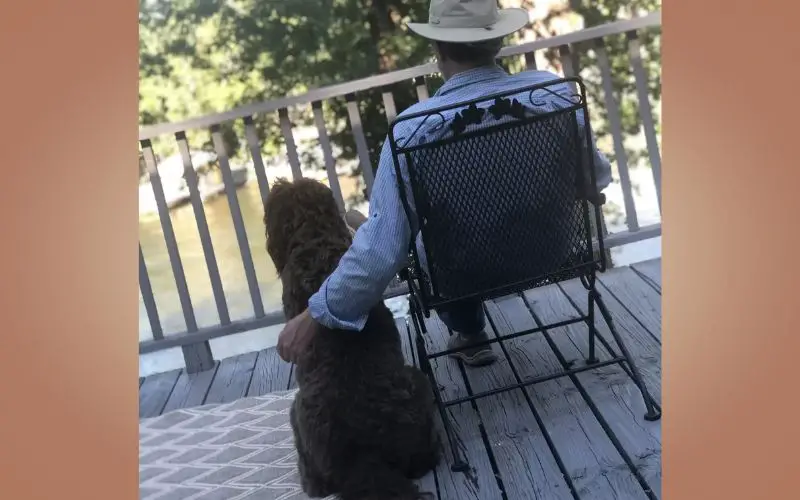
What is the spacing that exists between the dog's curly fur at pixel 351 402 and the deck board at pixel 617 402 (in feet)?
1.63

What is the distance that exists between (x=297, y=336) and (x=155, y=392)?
1.37 m

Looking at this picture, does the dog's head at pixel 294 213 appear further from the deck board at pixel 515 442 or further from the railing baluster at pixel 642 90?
the railing baluster at pixel 642 90

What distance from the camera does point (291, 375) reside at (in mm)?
2852

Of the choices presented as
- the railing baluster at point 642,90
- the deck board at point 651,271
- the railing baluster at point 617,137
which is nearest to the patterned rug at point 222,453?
the deck board at point 651,271

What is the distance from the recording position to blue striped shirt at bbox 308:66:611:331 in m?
1.79

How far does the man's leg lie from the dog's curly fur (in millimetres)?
569

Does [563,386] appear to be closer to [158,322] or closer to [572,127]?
[572,127]

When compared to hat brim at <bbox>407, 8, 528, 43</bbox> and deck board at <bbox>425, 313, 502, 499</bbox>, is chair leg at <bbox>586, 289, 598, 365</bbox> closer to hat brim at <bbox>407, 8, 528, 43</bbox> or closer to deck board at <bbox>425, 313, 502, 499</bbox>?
deck board at <bbox>425, 313, 502, 499</bbox>

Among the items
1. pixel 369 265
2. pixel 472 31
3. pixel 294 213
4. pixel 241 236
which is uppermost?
pixel 472 31

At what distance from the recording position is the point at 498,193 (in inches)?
75.5

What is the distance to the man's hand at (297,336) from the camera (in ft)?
6.12

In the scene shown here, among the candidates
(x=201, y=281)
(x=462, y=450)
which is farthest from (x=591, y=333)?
(x=201, y=281)

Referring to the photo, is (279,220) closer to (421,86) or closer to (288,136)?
(288,136)
